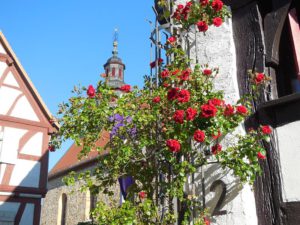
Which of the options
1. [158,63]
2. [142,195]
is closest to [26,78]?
[158,63]

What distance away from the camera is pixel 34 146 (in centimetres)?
1116

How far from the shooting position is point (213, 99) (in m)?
4.01

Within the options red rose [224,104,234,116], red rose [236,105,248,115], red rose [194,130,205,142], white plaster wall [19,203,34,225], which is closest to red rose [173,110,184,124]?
red rose [194,130,205,142]

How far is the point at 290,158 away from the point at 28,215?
308 inches

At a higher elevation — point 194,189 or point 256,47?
point 256,47

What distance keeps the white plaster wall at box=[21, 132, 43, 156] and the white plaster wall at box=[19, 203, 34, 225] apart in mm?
1324

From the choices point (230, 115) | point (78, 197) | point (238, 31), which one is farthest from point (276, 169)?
point (78, 197)

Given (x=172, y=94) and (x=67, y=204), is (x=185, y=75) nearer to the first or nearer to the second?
(x=172, y=94)

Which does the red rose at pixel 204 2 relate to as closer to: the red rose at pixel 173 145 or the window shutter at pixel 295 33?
Answer: the window shutter at pixel 295 33

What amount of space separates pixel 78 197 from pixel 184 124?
708 inches

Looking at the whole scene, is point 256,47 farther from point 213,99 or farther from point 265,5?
point 213,99

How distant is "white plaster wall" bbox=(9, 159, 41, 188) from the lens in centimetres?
1054

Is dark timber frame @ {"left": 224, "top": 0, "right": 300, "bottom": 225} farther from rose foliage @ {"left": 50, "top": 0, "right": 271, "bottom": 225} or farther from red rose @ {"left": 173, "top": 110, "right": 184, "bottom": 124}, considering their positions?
red rose @ {"left": 173, "top": 110, "right": 184, "bottom": 124}

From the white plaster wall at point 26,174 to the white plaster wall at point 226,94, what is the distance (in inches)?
259
